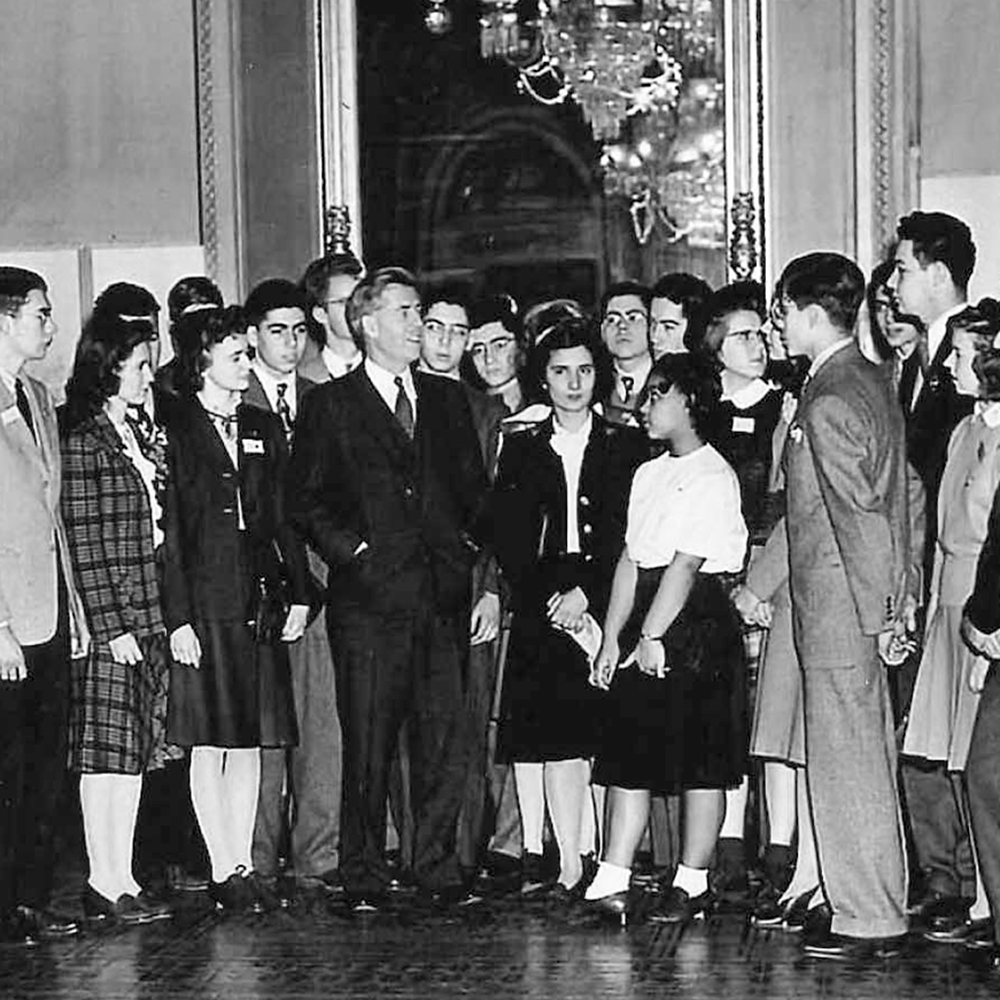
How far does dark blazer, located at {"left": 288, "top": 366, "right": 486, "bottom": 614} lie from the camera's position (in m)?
6.57

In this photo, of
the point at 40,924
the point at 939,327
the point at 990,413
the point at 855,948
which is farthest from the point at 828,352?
the point at 40,924

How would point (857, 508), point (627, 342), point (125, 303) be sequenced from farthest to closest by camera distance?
point (627, 342) → point (125, 303) → point (857, 508)

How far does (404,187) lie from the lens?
8.94 metres

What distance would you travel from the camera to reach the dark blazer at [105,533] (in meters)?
6.57

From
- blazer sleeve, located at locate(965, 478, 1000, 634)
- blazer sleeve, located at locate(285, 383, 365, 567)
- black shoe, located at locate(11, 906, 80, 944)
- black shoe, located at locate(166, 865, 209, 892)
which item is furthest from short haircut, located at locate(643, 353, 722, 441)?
black shoe, located at locate(11, 906, 80, 944)

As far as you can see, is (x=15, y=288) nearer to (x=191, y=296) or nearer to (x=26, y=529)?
(x=26, y=529)

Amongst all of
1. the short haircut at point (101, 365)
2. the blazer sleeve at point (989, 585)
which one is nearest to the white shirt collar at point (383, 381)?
the short haircut at point (101, 365)

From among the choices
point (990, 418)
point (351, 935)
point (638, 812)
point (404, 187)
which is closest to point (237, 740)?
point (351, 935)

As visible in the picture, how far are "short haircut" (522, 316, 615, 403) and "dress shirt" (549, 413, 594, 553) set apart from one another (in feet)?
0.53

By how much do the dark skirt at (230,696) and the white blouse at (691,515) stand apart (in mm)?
1056

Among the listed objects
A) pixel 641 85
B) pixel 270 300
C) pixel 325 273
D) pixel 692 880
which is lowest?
pixel 692 880

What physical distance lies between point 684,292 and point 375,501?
Answer: 126cm

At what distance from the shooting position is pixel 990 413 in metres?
6.08

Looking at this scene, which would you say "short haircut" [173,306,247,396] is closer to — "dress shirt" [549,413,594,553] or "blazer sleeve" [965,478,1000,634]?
"dress shirt" [549,413,594,553]
